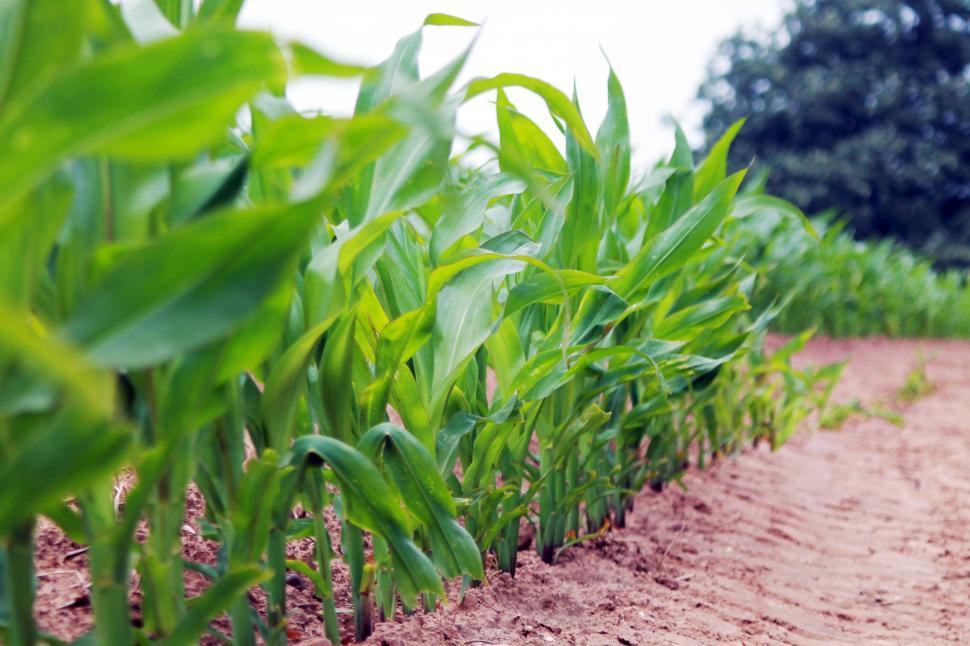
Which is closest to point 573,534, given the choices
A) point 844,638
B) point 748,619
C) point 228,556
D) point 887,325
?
point 748,619

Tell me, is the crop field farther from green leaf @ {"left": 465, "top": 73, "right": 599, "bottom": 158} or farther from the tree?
the tree

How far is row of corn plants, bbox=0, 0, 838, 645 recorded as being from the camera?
1.81ft

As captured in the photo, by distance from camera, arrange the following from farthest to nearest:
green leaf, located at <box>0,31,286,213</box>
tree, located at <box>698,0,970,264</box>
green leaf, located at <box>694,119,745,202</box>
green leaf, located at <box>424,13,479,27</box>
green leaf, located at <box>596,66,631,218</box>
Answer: tree, located at <box>698,0,970,264</box>
green leaf, located at <box>694,119,745,202</box>
green leaf, located at <box>596,66,631,218</box>
green leaf, located at <box>424,13,479,27</box>
green leaf, located at <box>0,31,286,213</box>

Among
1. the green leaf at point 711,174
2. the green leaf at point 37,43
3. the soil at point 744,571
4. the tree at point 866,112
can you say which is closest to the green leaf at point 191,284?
the green leaf at point 37,43

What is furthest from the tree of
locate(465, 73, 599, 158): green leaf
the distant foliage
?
locate(465, 73, 599, 158): green leaf

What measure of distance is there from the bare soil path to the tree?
1726 cm

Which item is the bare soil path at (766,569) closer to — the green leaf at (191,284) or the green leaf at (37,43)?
the green leaf at (191,284)

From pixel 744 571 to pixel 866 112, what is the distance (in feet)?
67.7

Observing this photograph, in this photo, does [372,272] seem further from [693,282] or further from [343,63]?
[693,282]

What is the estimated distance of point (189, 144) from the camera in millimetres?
548

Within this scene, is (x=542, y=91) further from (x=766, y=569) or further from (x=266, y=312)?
(x=766, y=569)

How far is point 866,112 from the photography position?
791 inches

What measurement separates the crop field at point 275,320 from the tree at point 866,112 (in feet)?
62.1

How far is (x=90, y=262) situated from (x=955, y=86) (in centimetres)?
2288
